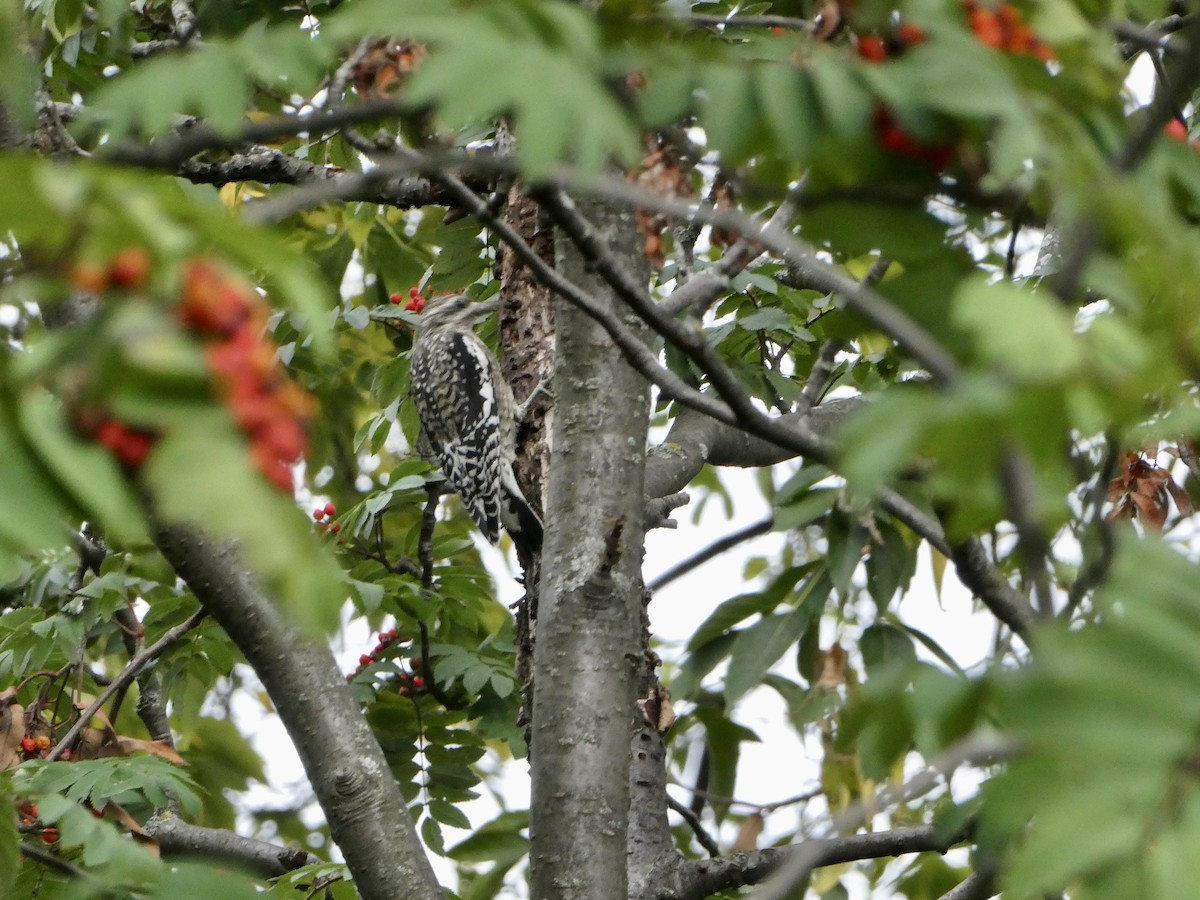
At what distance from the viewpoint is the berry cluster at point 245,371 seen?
107 cm

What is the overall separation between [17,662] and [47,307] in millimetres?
1637

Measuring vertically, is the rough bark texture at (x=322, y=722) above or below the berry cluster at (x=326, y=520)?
below

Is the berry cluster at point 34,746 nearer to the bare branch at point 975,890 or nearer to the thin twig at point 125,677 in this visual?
the thin twig at point 125,677

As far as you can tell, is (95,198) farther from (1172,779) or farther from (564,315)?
(564,315)

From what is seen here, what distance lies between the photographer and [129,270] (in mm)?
1127

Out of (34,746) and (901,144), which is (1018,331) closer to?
(901,144)

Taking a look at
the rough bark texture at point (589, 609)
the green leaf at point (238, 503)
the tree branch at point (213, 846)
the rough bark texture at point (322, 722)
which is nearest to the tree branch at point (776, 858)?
the rough bark texture at point (589, 609)

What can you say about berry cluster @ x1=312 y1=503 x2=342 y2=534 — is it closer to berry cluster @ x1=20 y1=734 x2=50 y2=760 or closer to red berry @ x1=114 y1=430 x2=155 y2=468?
berry cluster @ x1=20 y1=734 x2=50 y2=760

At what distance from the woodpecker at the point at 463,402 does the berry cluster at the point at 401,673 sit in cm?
125

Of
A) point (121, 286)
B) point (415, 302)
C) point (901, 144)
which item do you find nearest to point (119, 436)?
point (121, 286)

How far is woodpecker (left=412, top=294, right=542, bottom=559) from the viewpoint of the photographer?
6656 millimetres

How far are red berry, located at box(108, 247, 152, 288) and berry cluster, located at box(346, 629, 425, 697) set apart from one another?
386 centimetres

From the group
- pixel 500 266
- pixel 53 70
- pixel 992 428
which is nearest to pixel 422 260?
pixel 500 266

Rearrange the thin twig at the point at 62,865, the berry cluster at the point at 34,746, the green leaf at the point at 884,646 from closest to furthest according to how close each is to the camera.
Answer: the thin twig at the point at 62,865
the green leaf at the point at 884,646
the berry cluster at the point at 34,746
